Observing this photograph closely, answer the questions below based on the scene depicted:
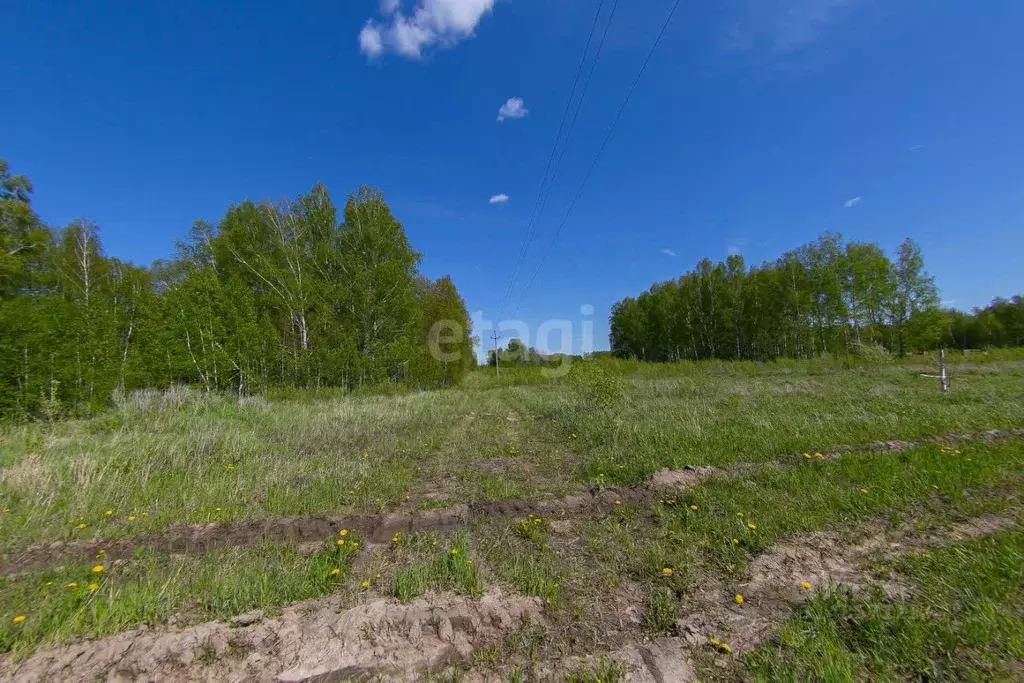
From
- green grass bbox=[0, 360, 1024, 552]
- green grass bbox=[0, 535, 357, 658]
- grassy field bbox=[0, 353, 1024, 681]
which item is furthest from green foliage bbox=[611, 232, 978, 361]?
green grass bbox=[0, 535, 357, 658]

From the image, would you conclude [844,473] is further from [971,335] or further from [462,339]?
[971,335]

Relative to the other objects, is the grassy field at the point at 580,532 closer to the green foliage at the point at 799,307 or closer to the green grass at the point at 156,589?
the green grass at the point at 156,589

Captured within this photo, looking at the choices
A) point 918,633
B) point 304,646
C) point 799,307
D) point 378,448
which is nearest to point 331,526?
point 304,646

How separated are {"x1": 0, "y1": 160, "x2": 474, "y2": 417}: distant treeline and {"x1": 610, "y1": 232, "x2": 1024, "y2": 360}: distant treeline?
92.9ft

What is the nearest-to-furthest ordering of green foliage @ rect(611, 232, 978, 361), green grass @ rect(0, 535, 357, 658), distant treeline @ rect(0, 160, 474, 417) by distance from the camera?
green grass @ rect(0, 535, 357, 658), distant treeline @ rect(0, 160, 474, 417), green foliage @ rect(611, 232, 978, 361)

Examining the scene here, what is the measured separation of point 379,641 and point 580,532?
2455 mm

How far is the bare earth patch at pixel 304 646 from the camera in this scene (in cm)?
229

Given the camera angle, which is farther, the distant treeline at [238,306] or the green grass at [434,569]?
the distant treeline at [238,306]

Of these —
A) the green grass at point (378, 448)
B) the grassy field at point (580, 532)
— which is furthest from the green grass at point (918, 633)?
the green grass at point (378, 448)

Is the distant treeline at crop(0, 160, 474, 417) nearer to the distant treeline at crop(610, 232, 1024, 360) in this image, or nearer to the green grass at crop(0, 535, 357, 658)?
the green grass at crop(0, 535, 357, 658)

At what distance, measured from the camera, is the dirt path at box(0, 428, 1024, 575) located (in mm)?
3936

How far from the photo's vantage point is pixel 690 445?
283 inches

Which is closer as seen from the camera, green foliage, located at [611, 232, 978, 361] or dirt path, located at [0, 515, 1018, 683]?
dirt path, located at [0, 515, 1018, 683]

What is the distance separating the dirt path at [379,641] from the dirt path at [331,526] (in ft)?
5.07
